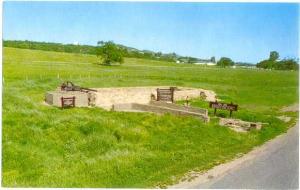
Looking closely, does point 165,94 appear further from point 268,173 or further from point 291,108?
point 268,173

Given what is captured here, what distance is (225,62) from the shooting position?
62.4 feet

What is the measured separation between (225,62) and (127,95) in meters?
4.81

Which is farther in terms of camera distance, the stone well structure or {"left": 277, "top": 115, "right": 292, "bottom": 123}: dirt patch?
the stone well structure

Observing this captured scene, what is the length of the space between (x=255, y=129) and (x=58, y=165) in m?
7.30

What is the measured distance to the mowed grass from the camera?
12.4 m

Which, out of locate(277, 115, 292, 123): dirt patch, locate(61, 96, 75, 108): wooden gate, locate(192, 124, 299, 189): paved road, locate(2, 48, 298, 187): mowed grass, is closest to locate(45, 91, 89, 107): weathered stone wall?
locate(61, 96, 75, 108): wooden gate

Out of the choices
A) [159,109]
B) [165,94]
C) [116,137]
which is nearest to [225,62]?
[159,109]

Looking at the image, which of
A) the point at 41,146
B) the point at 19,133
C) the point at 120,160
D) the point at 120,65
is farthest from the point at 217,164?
the point at 120,65

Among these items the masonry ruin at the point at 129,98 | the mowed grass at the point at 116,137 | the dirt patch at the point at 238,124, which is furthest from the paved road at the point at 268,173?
the masonry ruin at the point at 129,98

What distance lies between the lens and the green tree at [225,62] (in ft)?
59.0

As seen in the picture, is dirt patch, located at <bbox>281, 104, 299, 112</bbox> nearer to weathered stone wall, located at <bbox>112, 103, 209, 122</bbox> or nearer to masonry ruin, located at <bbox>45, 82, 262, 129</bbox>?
masonry ruin, located at <bbox>45, 82, 262, 129</bbox>

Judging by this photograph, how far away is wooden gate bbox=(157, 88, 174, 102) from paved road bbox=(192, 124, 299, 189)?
944 cm

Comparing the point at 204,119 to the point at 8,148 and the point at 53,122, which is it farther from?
the point at 8,148

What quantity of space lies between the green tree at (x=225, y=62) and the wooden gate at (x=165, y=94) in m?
4.11
